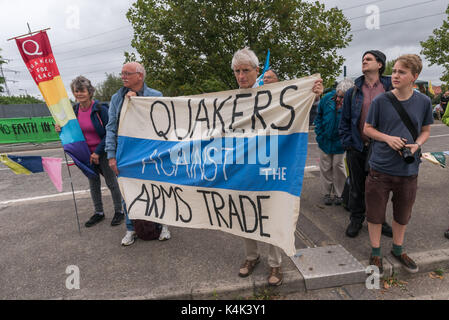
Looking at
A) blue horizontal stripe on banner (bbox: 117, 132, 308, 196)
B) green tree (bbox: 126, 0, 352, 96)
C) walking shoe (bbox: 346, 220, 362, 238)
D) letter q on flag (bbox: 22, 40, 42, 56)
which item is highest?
green tree (bbox: 126, 0, 352, 96)

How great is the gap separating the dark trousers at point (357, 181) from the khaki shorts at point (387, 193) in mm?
489

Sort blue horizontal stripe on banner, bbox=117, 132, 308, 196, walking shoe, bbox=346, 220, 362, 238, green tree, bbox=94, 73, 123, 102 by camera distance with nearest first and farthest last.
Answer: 1. blue horizontal stripe on banner, bbox=117, 132, 308, 196
2. walking shoe, bbox=346, 220, 362, 238
3. green tree, bbox=94, 73, 123, 102

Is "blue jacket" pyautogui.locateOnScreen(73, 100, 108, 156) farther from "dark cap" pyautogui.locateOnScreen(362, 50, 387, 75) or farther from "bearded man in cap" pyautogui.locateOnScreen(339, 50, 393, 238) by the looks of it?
"dark cap" pyautogui.locateOnScreen(362, 50, 387, 75)

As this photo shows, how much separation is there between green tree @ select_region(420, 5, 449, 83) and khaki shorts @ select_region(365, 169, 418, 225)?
70.6 feet

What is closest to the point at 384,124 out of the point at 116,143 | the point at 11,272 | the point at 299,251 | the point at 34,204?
the point at 299,251

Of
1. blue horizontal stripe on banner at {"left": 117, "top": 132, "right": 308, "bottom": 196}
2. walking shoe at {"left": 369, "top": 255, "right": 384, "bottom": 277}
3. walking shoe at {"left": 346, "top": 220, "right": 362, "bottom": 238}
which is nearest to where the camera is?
blue horizontal stripe on banner at {"left": 117, "top": 132, "right": 308, "bottom": 196}

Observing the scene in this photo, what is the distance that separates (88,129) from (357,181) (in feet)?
11.1

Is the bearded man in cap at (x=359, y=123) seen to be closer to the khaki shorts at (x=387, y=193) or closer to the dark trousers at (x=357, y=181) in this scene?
the dark trousers at (x=357, y=181)

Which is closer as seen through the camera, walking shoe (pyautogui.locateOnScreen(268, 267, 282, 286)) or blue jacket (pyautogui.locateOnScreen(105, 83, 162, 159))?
walking shoe (pyautogui.locateOnScreen(268, 267, 282, 286))

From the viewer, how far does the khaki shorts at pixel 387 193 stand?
2508mm

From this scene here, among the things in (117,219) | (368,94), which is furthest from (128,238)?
(368,94)

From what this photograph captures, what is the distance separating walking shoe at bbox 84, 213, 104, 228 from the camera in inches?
152

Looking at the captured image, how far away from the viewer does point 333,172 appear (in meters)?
4.19
